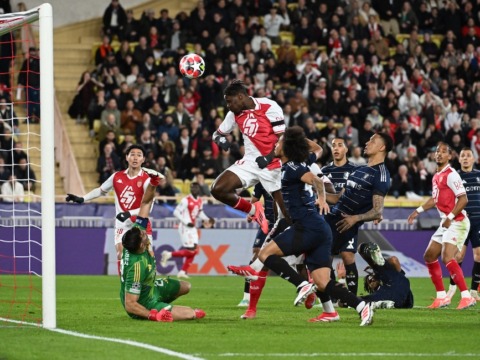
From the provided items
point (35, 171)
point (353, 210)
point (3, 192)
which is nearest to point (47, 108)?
point (353, 210)

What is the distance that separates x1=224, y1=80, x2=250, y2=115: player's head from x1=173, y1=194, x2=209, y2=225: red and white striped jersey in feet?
32.1

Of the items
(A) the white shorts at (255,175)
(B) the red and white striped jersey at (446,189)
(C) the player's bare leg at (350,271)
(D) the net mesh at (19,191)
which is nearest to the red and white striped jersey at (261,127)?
(A) the white shorts at (255,175)

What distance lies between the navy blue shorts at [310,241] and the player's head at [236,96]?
→ 2334mm

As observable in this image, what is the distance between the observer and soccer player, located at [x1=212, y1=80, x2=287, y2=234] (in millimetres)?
12898

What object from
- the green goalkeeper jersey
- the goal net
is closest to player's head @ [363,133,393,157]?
the green goalkeeper jersey

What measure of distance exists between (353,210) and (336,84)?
51.1 feet

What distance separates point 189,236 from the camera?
22.5m

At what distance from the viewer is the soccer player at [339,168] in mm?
14977

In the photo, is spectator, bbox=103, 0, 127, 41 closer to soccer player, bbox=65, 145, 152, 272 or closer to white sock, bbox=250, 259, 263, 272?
soccer player, bbox=65, 145, 152, 272

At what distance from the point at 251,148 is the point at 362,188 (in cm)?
182

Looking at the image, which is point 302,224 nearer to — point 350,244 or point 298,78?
point 350,244

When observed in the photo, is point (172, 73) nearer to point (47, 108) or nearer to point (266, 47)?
point (266, 47)

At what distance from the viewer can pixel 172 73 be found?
92.5 feet

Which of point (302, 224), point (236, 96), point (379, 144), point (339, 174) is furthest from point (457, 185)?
point (302, 224)
